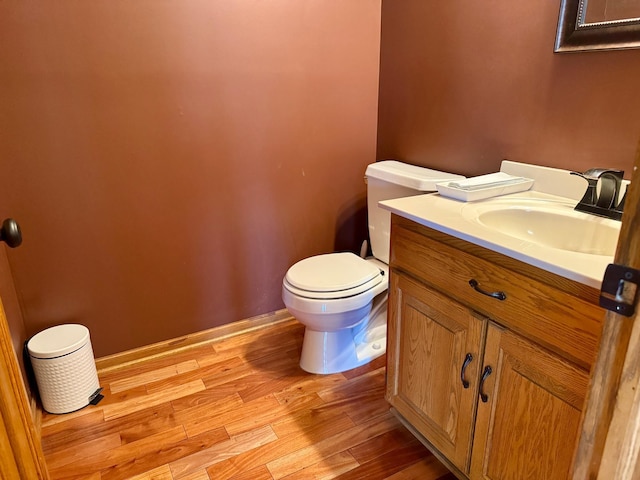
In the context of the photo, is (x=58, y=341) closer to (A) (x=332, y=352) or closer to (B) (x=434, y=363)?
(A) (x=332, y=352)

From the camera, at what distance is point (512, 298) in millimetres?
A: 1104

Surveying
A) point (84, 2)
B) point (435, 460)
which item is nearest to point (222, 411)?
point (435, 460)

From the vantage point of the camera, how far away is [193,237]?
→ 2.08m

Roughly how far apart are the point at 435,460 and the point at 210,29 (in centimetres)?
186

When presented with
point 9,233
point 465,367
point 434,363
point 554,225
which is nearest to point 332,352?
point 434,363

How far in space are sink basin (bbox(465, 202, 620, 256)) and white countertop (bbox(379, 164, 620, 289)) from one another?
2cm

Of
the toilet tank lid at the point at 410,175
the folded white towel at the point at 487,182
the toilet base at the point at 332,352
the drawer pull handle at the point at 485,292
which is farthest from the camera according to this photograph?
the toilet base at the point at 332,352

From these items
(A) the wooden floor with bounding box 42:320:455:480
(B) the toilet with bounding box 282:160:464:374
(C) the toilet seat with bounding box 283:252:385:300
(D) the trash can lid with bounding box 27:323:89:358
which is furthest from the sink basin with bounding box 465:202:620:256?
(D) the trash can lid with bounding box 27:323:89:358

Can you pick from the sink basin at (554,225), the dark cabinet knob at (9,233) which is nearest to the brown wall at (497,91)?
the sink basin at (554,225)

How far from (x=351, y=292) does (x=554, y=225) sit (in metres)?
0.78

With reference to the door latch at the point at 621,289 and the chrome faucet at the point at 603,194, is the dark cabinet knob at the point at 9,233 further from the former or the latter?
the chrome faucet at the point at 603,194

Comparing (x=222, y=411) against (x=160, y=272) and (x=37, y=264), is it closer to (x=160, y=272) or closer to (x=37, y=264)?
(x=160, y=272)

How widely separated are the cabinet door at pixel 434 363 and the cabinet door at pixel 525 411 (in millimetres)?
48

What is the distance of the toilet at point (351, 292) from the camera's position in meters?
1.83
